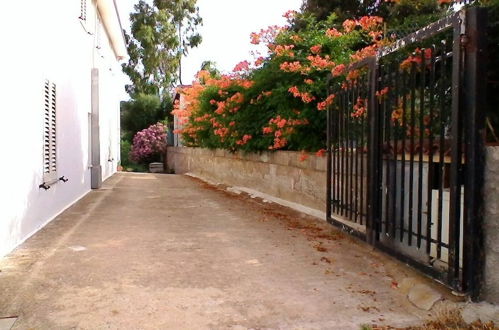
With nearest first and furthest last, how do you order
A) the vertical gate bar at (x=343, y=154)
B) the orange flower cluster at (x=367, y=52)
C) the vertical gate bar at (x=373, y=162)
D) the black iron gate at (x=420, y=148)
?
the black iron gate at (x=420, y=148) → the vertical gate bar at (x=373, y=162) → the vertical gate bar at (x=343, y=154) → the orange flower cluster at (x=367, y=52)

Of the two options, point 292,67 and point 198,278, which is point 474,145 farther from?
point 292,67

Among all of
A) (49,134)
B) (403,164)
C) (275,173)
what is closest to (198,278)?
(403,164)

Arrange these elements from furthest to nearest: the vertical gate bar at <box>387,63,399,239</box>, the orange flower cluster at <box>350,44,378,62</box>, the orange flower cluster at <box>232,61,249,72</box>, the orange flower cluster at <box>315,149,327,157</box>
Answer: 1. the orange flower cluster at <box>232,61,249,72</box>
2. the orange flower cluster at <box>315,149,327,157</box>
3. the orange flower cluster at <box>350,44,378,62</box>
4. the vertical gate bar at <box>387,63,399,239</box>

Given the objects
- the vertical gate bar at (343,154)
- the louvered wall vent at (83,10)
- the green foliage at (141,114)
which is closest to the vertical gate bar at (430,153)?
the vertical gate bar at (343,154)

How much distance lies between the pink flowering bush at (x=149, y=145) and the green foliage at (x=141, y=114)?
10.2 ft

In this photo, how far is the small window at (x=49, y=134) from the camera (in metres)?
7.16

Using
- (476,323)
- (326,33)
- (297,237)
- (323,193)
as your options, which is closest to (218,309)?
(476,323)

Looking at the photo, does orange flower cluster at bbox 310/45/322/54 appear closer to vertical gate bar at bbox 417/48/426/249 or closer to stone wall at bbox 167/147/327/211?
stone wall at bbox 167/147/327/211

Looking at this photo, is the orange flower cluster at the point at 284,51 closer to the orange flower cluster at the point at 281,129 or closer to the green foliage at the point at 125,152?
the orange flower cluster at the point at 281,129

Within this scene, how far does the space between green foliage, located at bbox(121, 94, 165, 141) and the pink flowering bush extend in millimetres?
3122

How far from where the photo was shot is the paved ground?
3.53m

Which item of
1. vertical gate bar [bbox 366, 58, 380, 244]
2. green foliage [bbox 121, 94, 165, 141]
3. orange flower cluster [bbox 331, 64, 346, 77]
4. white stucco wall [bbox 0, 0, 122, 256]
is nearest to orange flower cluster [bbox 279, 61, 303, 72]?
orange flower cluster [bbox 331, 64, 346, 77]

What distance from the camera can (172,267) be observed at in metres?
4.77

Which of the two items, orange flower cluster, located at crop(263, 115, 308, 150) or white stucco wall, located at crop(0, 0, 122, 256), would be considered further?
orange flower cluster, located at crop(263, 115, 308, 150)
